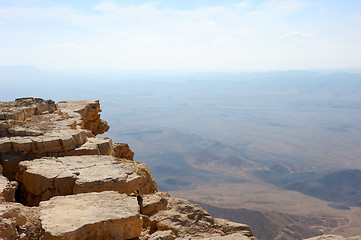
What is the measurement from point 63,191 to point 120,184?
1.28 meters

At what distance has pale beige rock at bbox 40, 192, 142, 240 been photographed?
452 cm

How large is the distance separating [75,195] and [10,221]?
1.51m

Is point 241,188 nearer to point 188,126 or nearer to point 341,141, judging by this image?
point 341,141

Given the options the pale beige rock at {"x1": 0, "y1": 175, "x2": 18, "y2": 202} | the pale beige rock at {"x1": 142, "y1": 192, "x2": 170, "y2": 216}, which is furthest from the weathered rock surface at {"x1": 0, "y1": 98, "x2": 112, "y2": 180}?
the pale beige rock at {"x1": 142, "y1": 192, "x2": 170, "y2": 216}

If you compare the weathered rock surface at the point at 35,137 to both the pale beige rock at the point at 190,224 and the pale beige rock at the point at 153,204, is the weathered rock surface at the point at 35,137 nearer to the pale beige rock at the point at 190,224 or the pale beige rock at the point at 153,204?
the pale beige rock at the point at 153,204

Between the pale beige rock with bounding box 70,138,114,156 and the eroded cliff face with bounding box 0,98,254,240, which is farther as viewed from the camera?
the pale beige rock with bounding box 70,138,114,156

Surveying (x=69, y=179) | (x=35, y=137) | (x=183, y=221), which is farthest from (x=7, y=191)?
(x=183, y=221)

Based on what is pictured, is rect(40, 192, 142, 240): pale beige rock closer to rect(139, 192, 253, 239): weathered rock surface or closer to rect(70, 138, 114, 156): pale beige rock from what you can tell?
rect(139, 192, 253, 239): weathered rock surface

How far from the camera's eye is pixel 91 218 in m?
Answer: 4.81

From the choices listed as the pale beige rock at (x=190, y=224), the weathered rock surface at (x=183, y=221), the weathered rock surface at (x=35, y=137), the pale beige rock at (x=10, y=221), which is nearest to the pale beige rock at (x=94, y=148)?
the weathered rock surface at (x=35, y=137)

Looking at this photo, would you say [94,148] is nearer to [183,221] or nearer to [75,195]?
[75,195]

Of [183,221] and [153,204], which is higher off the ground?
[153,204]

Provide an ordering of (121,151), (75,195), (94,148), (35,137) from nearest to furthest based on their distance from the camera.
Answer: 1. (75,195)
2. (35,137)
3. (94,148)
4. (121,151)

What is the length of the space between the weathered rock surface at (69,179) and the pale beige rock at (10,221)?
1.69 m
